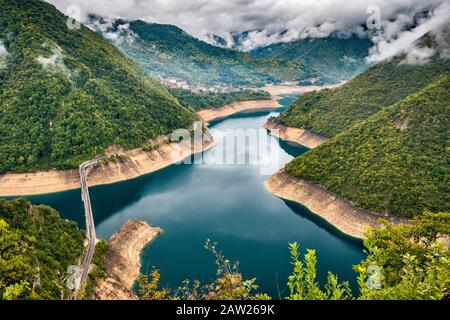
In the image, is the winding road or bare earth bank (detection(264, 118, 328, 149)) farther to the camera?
bare earth bank (detection(264, 118, 328, 149))

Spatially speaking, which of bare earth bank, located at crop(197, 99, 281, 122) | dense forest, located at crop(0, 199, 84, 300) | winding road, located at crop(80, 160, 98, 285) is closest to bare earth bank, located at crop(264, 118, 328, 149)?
bare earth bank, located at crop(197, 99, 281, 122)

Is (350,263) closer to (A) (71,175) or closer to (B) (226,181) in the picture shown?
(B) (226,181)

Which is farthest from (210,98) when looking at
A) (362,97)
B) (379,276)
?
(379,276)

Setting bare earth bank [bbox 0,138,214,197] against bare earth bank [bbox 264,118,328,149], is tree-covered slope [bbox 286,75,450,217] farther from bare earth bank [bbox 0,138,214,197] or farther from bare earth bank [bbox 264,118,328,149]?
bare earth bank [bbox 0,138,214,197]

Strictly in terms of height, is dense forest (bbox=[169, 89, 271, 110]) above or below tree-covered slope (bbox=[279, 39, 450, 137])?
above

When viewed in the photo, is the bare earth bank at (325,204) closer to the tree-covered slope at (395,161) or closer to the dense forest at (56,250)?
the tree-covered slope at (395,161)

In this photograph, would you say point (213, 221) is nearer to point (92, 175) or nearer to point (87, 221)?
point (87, 221)
